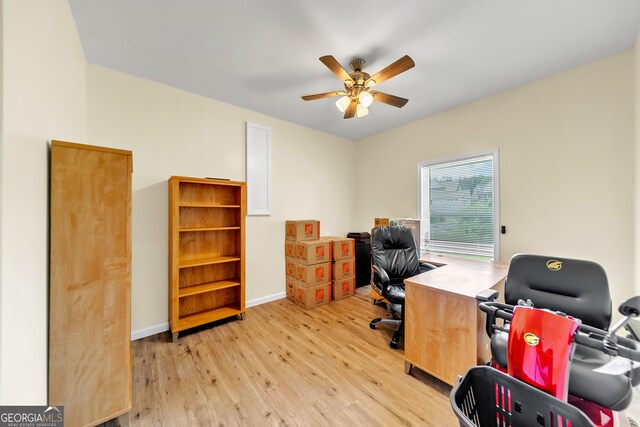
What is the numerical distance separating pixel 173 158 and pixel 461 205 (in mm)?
3771

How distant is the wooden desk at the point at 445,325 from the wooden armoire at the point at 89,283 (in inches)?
79.0

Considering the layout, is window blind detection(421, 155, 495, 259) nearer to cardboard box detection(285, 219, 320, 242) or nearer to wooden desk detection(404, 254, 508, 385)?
wooden desk detection(404, 254, 508, 385)

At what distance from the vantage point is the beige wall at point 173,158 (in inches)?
91.1

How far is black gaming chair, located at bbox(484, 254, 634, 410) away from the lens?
102 centimetres

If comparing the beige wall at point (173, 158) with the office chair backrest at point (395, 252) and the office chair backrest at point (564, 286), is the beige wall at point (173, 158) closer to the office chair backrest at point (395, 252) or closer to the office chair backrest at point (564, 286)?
the office chair backrest at point (395, 252)

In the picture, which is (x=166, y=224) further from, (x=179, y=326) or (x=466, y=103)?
(x=466, y=103)

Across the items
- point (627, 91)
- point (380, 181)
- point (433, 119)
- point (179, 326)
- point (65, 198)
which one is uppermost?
point (433, 119)

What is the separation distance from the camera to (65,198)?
1301mm

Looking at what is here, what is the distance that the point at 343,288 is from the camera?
11.5ft

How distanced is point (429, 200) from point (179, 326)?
3672 mm

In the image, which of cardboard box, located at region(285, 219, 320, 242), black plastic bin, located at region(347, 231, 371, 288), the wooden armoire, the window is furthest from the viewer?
black plastic bin, located at region(347, 231, 371, 288)

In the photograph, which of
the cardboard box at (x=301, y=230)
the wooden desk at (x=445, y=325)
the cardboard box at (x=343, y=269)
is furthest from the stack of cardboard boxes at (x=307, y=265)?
the wooden desk at (x=445, y=325)

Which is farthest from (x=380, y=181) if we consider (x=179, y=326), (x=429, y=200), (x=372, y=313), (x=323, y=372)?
(x=179, y=326)

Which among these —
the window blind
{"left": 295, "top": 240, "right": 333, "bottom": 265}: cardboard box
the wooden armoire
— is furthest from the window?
the wooden armoire
